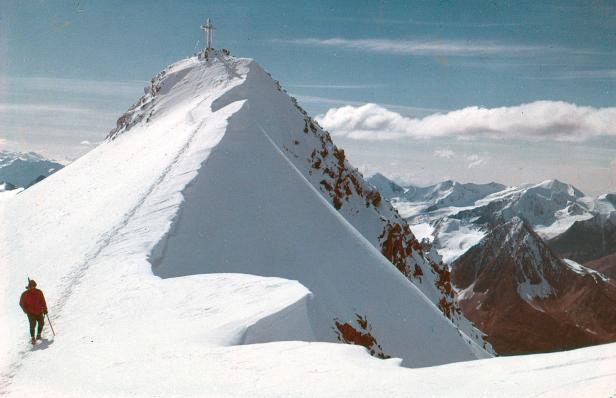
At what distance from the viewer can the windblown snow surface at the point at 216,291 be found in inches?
319

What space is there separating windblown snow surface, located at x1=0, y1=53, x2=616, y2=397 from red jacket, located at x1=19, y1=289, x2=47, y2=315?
80 centimetres

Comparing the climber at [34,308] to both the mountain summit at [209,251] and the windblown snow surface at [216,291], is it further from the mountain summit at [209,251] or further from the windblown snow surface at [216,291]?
the mountain summit at [209,251]

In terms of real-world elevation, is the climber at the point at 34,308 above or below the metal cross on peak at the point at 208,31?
below

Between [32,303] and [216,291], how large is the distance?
4.84 m

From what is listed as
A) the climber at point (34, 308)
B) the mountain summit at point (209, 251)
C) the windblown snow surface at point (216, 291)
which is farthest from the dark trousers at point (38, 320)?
the mountain summit at point (209, 251)

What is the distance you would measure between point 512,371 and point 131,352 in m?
7.92

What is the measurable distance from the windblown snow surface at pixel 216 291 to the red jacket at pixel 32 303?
2.61ft

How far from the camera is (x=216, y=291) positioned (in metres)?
13.9

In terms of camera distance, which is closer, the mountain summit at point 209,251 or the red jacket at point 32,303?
the mountain summit at point 209,251

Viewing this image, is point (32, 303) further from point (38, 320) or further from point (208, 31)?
point (208, 31)

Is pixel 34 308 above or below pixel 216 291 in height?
below

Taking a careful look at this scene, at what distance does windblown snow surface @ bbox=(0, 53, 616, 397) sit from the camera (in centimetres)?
811

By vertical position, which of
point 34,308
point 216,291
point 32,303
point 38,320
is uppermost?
point 216,291

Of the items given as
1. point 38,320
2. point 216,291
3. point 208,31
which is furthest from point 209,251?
point 208,31
